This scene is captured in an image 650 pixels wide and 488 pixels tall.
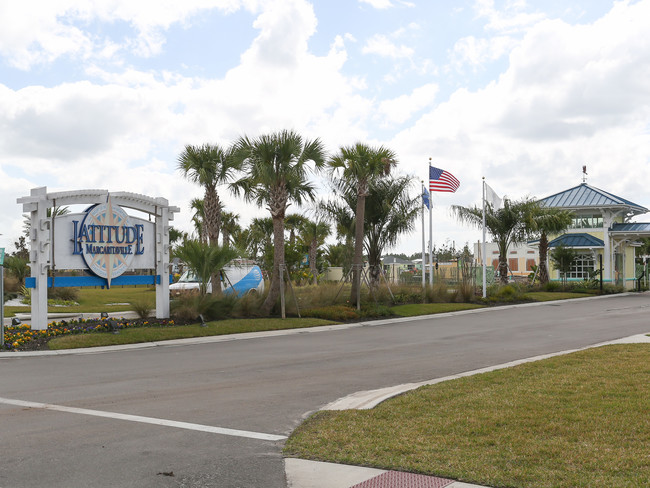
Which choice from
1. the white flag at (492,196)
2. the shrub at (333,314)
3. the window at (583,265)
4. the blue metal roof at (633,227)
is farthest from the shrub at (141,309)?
the window at (583,265)

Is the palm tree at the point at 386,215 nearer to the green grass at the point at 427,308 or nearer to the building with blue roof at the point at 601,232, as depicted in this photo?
the green grass at the point at 427,308

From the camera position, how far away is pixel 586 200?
48.2 m

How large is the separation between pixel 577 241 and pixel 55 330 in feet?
133

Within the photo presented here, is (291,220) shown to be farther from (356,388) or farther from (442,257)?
(356,388)

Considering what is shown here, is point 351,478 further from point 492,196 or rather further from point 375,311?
point 492,196

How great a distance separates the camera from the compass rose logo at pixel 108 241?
17766 millimetres

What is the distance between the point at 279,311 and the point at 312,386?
12.1 metres

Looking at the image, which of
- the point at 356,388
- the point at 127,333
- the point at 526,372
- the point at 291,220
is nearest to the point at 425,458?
the point at 356,388

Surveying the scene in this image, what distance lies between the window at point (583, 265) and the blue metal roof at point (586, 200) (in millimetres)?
4097

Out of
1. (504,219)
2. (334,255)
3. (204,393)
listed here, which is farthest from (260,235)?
(204,393)

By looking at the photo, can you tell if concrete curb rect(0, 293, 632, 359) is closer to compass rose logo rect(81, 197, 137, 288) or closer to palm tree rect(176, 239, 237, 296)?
compass rose logo rect(81, 197, 137, 288)

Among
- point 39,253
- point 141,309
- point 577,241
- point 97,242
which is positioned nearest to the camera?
point 39,253

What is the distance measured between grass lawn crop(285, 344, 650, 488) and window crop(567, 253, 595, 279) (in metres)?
42.5

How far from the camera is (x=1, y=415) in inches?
315
